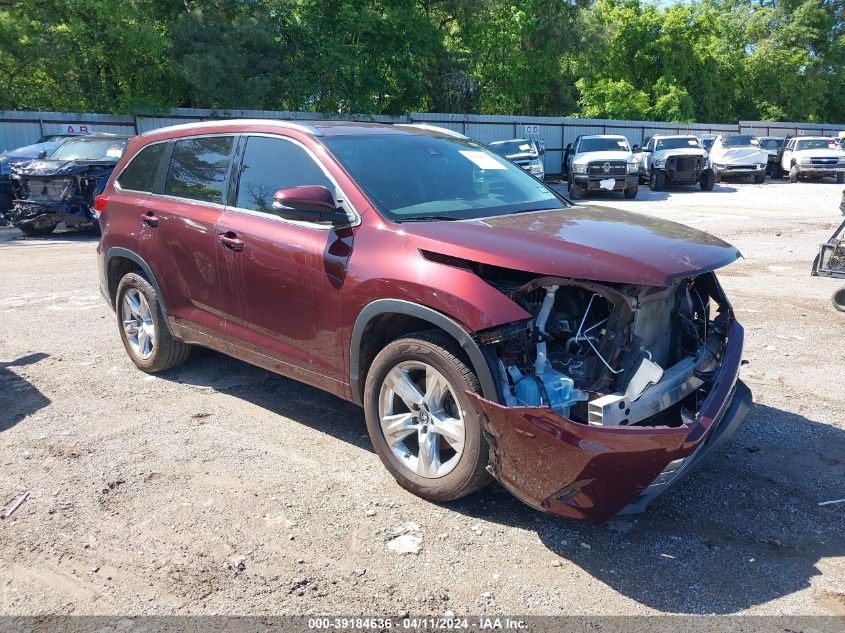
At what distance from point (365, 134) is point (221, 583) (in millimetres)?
2703

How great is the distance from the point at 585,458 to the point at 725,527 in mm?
1025

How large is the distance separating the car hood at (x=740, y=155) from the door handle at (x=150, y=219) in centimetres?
2607

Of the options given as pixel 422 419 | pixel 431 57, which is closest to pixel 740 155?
pixel 431 57

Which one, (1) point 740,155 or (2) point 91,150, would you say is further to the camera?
(1) point 740,155

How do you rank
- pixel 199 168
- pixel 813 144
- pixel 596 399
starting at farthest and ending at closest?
pixel 813 144 < pixel 199 168 < pixel 596 399

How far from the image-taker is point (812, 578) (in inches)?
119

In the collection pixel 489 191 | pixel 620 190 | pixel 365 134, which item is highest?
pixel 365 134

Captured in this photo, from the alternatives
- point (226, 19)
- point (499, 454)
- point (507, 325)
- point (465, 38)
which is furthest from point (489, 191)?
point (465, 38)

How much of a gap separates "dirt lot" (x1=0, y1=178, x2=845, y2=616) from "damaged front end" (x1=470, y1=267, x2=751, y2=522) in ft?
1.19

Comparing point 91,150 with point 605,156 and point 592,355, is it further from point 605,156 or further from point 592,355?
point 605,156

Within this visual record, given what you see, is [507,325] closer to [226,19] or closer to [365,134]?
[365,134]

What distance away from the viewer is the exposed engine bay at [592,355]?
10.4 ft

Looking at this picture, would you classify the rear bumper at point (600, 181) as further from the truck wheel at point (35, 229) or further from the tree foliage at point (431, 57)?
the truck wheel at point (35, 229)

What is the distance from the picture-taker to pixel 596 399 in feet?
10.2
